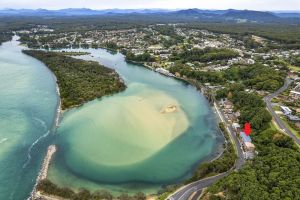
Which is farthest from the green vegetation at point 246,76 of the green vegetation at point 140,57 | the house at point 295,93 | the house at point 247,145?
the house at point 247,145

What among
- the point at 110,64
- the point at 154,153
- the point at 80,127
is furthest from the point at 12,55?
the point at 154,153

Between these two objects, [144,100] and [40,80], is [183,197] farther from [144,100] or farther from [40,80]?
[40,80]

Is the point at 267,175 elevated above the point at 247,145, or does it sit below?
above

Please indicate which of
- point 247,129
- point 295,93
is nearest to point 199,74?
point 295,93

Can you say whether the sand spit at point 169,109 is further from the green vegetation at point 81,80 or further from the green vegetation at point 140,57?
the green vegetation at point 140,57

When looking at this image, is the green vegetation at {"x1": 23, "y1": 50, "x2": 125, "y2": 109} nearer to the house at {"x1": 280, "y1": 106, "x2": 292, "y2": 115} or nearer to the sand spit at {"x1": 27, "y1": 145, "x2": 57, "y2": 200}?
the sand spit at {"x1": 27, "y1": 145, "x2": 57, "y2": 200}

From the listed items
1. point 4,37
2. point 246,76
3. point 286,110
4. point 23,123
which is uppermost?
point 286,110

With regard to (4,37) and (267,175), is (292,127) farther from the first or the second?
(4,37)
